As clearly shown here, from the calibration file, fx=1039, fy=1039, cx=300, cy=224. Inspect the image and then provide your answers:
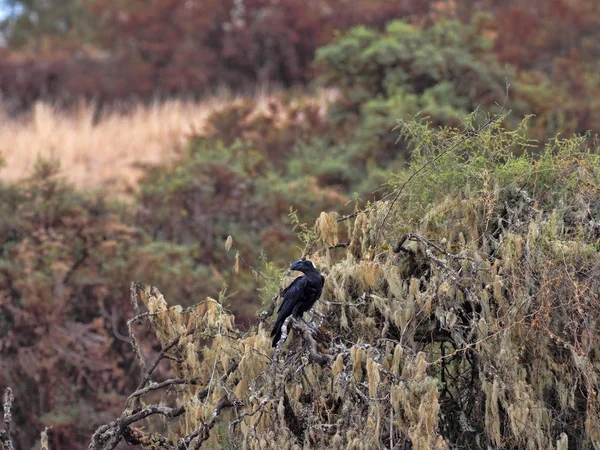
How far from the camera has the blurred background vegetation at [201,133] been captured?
9.98m

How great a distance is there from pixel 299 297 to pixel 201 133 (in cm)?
1116

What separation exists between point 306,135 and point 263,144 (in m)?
0.68

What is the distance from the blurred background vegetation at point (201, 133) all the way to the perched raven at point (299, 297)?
17.5 inches

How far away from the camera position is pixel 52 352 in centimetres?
977

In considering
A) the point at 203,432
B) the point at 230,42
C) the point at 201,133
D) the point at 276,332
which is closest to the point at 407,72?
the point at 201,133

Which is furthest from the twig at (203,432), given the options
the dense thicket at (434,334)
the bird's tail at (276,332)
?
the bird's tail at (276,332)

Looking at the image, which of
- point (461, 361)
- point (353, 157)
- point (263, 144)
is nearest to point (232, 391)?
point (461, 361)

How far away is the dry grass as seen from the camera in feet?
48.9

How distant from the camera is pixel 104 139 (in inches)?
651

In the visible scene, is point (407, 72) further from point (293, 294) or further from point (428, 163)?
point (293, 294)

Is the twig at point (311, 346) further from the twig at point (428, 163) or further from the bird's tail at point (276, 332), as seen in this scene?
the twig at point (428, 163)

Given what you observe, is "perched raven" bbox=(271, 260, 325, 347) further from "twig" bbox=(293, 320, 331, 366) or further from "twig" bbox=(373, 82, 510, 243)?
"twig" bbox=(373, 82, 510, 243)

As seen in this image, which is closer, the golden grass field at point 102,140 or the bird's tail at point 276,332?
the bird's tail at point 276,332

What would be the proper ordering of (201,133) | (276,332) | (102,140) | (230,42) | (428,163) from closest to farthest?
(276,332)
(428,163)
(201,133)
(102,140)
(230,42)
